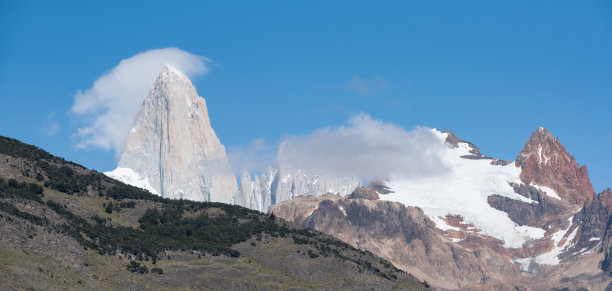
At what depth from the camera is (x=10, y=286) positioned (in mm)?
196250
